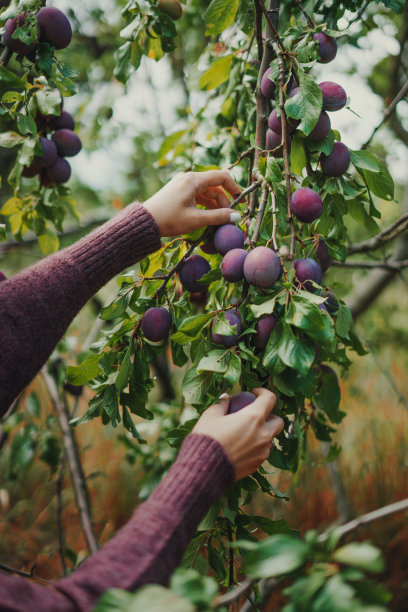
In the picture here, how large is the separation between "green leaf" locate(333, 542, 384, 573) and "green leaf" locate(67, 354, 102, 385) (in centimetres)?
52

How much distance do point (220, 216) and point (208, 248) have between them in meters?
0.07

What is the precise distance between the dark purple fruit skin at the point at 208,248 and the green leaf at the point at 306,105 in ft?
0.77

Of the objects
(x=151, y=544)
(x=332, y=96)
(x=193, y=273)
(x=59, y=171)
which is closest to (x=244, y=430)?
(x=151, y=544)

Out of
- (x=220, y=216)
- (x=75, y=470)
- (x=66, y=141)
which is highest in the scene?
Answer: (x=66, y=141)

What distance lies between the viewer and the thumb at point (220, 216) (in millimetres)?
815

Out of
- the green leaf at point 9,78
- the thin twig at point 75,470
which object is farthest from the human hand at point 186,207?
the thin twig at point 75,470

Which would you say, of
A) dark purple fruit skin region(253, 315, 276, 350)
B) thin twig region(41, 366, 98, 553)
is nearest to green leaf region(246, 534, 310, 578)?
dark purple fruit skin region(253, 315, 276, 350)

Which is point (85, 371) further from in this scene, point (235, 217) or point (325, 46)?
point (325, 46)

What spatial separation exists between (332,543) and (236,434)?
0.20 m

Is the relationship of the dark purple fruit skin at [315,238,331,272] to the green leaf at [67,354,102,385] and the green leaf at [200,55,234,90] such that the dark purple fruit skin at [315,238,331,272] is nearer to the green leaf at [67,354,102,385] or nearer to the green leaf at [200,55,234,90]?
the green leaf at [67,354,102,385]

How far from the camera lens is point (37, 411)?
5.55 feet

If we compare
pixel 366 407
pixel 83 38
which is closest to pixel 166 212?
pixel 83 38

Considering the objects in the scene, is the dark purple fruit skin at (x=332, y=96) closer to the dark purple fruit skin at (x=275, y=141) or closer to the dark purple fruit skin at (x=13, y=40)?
the dark purple fruit skin at (x=275, y=141)

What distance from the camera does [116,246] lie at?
836 mm
